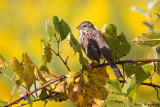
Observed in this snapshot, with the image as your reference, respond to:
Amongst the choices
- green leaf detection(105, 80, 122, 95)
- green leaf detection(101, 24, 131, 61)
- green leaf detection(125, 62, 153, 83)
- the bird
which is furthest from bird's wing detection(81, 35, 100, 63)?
green leaf detection(105, 80, 122, 95)

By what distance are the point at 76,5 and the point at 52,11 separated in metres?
0.81

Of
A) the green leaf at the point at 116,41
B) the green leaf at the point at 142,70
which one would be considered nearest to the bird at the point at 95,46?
the green leaf at the point at 116,41

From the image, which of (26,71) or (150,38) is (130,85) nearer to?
(150,38)

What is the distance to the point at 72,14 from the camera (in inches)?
336

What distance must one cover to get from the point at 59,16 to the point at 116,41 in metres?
7.29

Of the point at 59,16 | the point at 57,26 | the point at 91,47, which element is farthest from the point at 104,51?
the point at 59,16

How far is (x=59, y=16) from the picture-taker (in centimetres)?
835

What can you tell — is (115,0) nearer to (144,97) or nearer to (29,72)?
(144,97)

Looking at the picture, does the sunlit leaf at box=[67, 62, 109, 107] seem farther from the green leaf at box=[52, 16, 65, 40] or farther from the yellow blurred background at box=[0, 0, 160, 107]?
the yellow blurred background at box=[0, 0, 160, 107]

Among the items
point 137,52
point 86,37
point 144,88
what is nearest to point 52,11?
point 137,52

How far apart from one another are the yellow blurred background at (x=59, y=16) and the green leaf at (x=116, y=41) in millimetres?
3049

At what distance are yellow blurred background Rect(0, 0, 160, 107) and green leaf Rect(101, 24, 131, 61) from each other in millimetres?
3049

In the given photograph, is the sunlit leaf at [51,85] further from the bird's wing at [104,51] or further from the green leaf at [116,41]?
the bird's wing at [104,51]

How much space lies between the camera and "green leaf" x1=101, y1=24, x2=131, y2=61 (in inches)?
Result: 45.8
